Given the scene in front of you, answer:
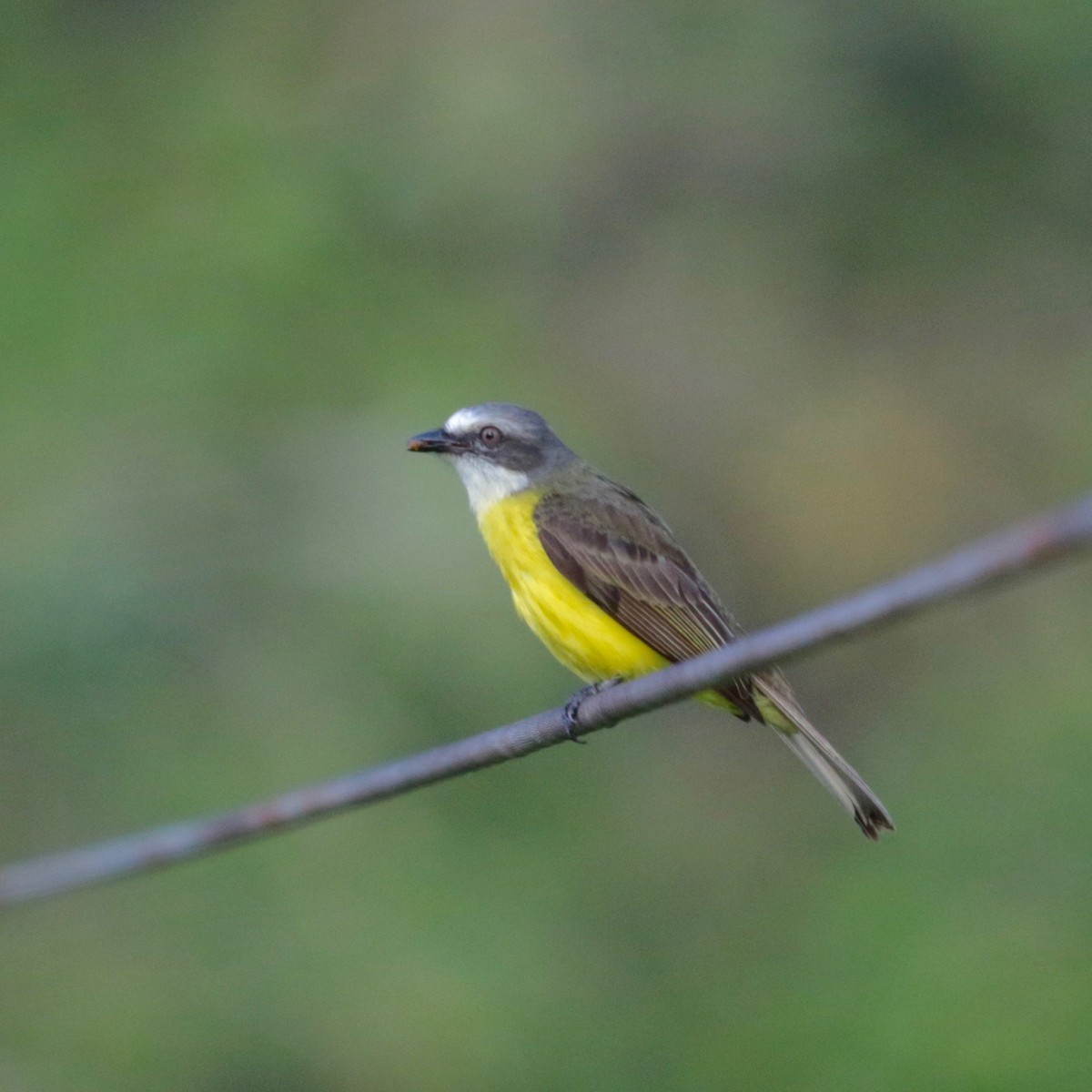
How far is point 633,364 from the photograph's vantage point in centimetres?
1115

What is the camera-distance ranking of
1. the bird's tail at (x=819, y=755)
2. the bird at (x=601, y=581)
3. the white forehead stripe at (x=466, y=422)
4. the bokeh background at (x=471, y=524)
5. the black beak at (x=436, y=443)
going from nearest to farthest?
the bird's tail at (x=819, y=755), the bird at (x=601, y=581), the black beak at (x=436, y=443), the white forehead stripe at (x=466, y=422), the bokeh background at (x=471, y=524)

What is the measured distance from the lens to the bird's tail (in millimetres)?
3945

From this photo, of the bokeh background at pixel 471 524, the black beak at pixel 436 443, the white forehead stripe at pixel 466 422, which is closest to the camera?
the black beak at pixel 436 443

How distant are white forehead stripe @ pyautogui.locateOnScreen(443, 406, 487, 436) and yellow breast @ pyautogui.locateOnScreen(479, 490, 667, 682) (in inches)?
17.7

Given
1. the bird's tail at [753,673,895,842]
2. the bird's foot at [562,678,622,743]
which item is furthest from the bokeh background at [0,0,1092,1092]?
the bird's foot at [562,678,622,743]

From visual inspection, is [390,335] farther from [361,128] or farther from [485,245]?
[361,128]

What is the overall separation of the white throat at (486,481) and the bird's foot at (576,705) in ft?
2.20

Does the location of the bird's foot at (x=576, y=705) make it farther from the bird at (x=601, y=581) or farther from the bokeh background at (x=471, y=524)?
the bokeh background at (x=471, y=524)

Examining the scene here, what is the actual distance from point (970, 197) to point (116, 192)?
577cm

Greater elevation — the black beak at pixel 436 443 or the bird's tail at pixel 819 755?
the black beak at pixel 436 443

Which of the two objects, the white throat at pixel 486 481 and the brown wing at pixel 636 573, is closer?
the brown wing at pixel 636 573

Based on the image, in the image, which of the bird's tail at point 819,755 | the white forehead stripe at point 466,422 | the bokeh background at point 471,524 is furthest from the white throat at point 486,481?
the bokeh background at point 471,524

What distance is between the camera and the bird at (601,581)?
14.5 feet

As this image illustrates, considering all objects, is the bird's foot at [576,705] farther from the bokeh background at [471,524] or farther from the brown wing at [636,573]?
the bokeh background at [471,524]
